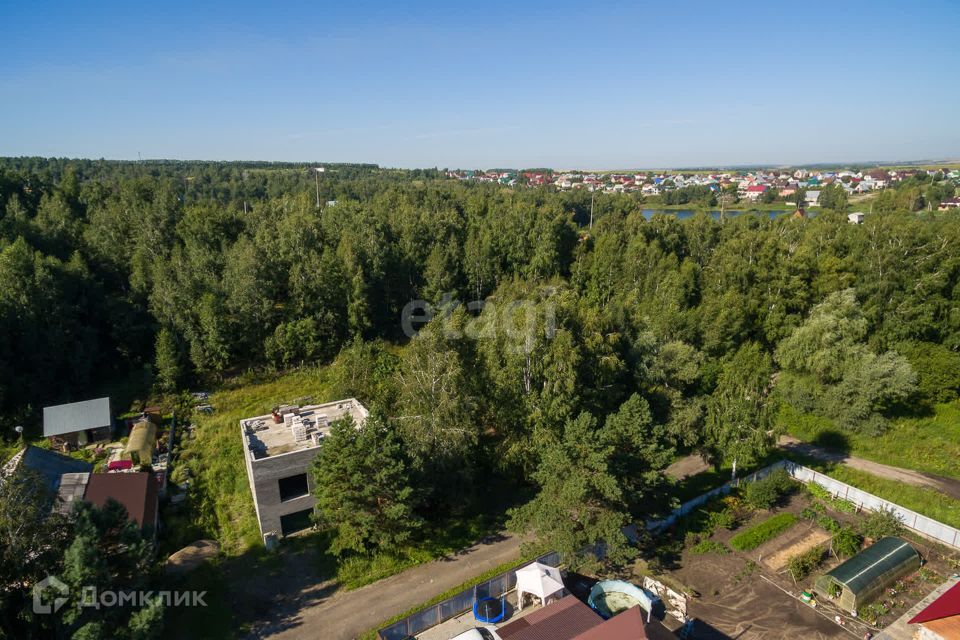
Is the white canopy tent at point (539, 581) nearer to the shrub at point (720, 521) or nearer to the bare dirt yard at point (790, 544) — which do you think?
the shrub at point (720, 521)

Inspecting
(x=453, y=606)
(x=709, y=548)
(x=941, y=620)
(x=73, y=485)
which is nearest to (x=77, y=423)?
(x=73, y=485)

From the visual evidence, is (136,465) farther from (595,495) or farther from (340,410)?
(595,495)

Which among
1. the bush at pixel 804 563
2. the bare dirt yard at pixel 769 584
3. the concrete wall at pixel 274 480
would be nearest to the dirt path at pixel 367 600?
the concrete wall at pixel 274 480

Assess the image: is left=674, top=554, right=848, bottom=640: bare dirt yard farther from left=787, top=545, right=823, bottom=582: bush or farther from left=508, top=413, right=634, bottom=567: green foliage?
left=508, top=413, right=634, bottom=567: green foliage

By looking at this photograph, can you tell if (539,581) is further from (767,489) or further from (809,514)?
(809,514)

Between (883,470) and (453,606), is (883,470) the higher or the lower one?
the lower one
